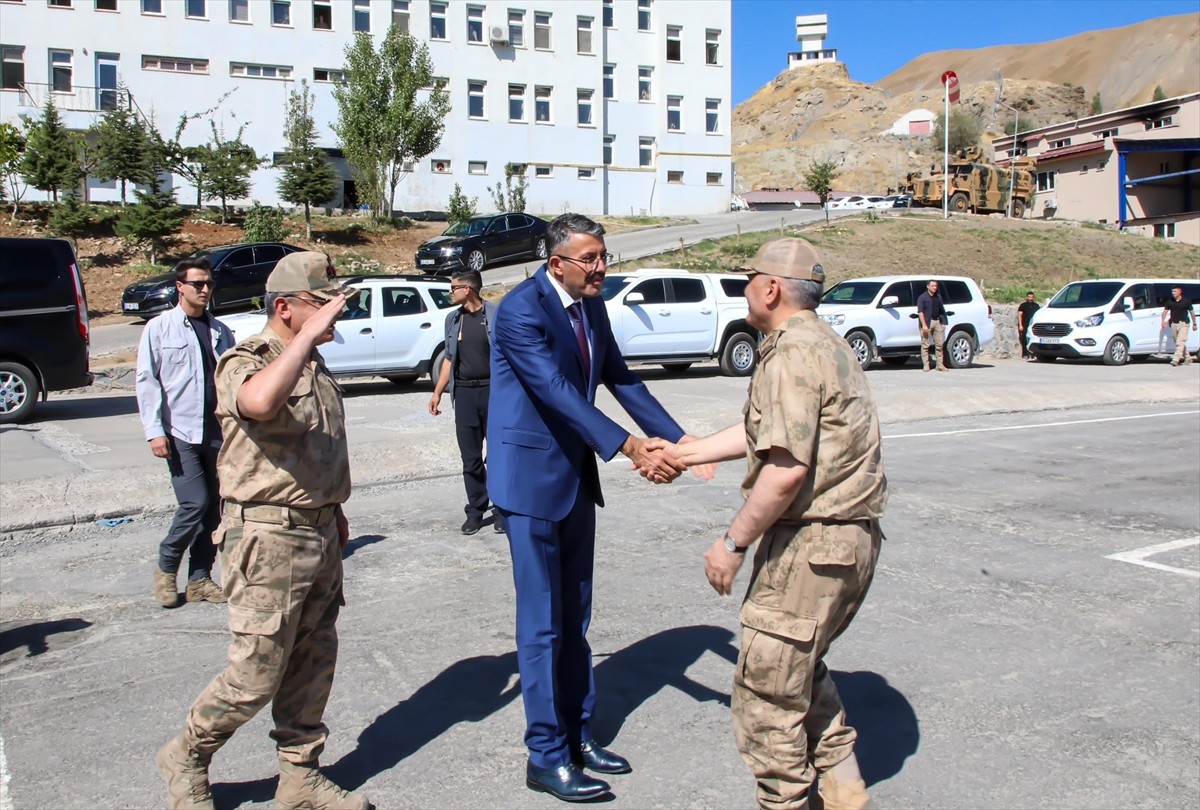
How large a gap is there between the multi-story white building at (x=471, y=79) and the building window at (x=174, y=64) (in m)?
0.08

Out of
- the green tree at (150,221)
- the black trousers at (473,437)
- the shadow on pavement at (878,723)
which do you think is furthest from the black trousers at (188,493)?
the green tree at (150,221)

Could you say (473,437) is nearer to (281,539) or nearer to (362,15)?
(281,539)

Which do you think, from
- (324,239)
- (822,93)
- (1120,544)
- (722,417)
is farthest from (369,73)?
(822,93)

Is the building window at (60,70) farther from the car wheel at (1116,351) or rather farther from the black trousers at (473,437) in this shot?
the black trousers at (473,437)

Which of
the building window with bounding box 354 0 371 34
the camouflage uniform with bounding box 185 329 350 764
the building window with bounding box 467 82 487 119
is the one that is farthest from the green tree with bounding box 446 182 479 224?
the camouflage uniform with bounding box 185 329 350 764

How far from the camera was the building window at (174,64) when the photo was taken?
4294 cm

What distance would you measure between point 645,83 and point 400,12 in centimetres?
1324

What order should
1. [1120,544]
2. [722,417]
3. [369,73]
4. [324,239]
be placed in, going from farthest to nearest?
[369,73] → [324,239] → [722,417] → [1120,544]

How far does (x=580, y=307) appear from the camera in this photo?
4.23 metres

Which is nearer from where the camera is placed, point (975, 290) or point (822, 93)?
point (975, 290)

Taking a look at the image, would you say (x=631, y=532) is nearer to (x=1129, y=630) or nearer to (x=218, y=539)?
(x=1129, y=630)

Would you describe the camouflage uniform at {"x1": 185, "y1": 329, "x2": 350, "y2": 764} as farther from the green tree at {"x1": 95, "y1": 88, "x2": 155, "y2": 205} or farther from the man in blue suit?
the green tree at {"x1": 95, "y1": 88, "x2": 155, "y2": 205}

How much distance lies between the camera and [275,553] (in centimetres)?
361

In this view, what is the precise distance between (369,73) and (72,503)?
3279 centimetres
